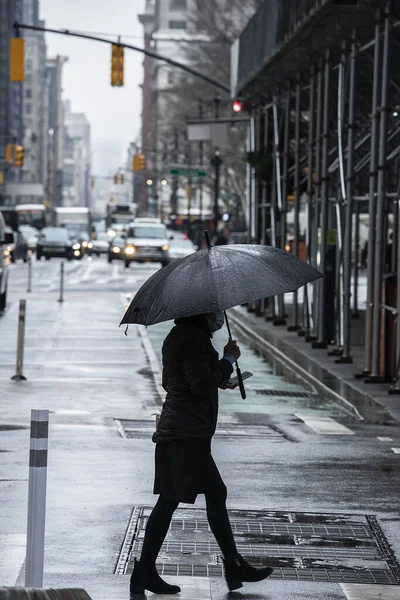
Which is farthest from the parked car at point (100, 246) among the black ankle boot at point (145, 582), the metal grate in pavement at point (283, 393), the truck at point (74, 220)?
the black ankle boot at point (145, 582)

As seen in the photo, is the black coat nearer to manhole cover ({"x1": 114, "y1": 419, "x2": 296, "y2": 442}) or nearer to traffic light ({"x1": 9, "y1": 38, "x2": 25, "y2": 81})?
manhole cover ({"x1": 114, "y1": 419, "x2": 296, "y2": 442})

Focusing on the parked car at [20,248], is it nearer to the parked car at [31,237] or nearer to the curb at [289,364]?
the parked car at [31,237]

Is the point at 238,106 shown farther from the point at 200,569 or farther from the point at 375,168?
the point at 200,569

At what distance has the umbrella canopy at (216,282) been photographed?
24.5 feet

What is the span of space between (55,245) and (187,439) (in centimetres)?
6749

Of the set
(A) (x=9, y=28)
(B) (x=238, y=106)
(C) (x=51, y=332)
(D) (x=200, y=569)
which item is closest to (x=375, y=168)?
(C) (x=51, y=332)

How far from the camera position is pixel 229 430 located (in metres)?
14.7

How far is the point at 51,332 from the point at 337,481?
16.5 m

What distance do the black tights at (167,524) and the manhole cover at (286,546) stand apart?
571 millimetres

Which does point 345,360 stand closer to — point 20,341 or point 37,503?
point 20,341

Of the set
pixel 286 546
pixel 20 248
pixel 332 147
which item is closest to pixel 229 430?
pixel 286 546

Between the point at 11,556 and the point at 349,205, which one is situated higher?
Answer: the point at 349,205

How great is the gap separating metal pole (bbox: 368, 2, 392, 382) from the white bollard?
40.9 feet

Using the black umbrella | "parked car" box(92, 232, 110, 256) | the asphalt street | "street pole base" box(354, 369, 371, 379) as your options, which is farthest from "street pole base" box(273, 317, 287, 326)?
"parked car" box(92, 232, 110, 256)
